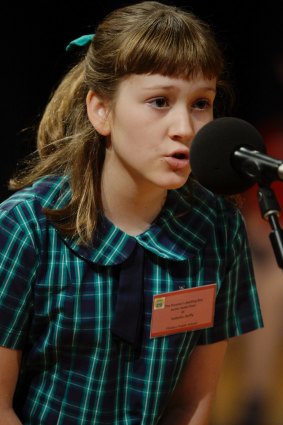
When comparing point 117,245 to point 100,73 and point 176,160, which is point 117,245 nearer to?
point 176,160

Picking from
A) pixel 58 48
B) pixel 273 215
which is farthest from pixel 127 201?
pixel 58 48

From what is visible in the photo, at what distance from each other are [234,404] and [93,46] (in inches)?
59.1

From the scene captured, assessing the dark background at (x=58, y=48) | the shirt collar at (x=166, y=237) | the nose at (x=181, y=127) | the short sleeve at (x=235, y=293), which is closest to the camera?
the nose at (x=181, y=127)

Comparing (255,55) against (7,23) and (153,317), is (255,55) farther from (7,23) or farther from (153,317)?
(153,317)

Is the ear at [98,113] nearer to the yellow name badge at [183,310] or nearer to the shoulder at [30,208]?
the shoulder at [30,208]

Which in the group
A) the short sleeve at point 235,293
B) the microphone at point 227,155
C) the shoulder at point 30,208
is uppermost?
the microphone at point 227,155

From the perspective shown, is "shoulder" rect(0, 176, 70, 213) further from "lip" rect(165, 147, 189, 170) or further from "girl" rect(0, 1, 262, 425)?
"lip" rect(165, 147, 189, 170)

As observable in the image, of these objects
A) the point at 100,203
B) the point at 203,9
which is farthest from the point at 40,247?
the point at 203,9

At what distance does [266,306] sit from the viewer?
2521mm

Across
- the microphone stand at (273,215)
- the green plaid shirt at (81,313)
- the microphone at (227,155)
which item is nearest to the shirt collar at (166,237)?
the green plaid shirt at (81,313)

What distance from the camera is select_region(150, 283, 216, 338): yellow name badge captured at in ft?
4.94

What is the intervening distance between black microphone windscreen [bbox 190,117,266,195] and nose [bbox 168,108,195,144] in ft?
0.67

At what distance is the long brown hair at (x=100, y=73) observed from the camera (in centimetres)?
142

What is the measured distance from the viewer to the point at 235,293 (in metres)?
1.67
